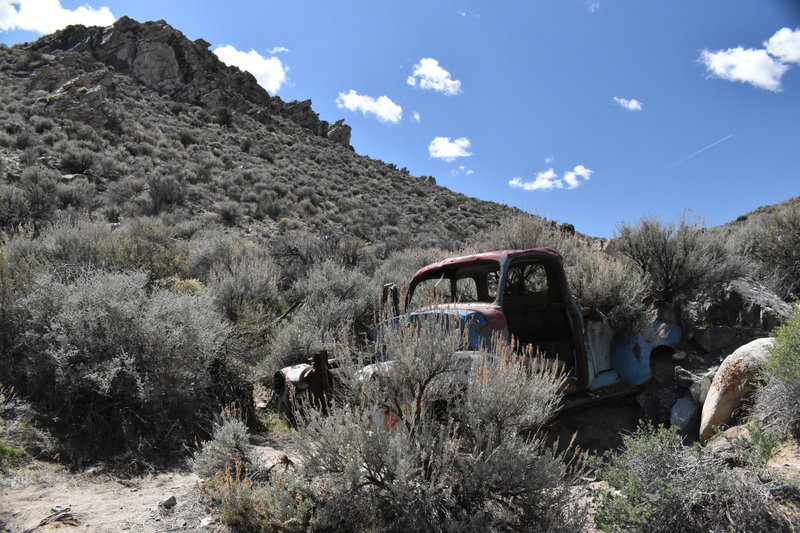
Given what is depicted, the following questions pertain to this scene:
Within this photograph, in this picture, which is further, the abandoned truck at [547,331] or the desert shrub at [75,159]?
the desert shrub at [75,159]

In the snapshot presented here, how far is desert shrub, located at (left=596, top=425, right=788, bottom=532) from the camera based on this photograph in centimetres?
258

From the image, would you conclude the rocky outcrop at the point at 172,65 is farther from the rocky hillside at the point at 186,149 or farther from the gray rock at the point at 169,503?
the gray rock at the point at 169,503

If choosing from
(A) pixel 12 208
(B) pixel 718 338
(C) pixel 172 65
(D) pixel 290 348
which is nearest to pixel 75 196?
(A) pixel 12 208

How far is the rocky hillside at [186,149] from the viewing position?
17203mm

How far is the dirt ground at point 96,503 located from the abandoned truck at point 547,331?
1.63 meters

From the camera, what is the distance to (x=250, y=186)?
2156 centimetres

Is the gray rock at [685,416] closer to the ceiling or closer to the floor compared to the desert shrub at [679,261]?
closer to the floor

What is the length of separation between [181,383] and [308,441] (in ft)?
9.11

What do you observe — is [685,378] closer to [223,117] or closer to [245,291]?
[245,291]

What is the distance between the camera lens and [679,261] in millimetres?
7074

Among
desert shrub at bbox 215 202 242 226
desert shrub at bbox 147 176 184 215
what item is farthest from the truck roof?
desert shrub at bbox 147 176 184 215

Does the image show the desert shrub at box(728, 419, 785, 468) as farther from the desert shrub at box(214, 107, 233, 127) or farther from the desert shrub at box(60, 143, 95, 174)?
the desert shrub at box(214, 107, 233, 127)

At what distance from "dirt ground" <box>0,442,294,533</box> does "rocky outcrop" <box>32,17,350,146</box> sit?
34.0m

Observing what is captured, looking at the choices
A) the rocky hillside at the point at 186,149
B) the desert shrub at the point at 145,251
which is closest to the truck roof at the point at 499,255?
the desert shrub at the point at 145,251
